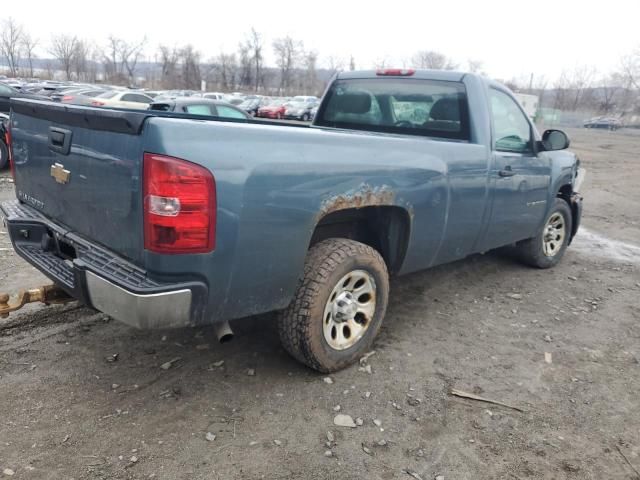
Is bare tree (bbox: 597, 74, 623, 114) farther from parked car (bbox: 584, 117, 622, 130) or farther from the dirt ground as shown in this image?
the dirt ground

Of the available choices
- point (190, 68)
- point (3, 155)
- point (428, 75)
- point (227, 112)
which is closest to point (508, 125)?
point (428, 75)

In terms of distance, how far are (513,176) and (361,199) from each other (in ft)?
6.55

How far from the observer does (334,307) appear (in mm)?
3297

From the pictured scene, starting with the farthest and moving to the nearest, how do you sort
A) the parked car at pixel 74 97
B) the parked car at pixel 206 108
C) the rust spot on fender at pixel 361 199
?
the parked car at pixel 74 97 < the parked car at pixel 206 108 < the rust spot on fender at pixel 361 199

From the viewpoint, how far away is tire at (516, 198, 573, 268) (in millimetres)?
5613

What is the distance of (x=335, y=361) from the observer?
332 centimetres

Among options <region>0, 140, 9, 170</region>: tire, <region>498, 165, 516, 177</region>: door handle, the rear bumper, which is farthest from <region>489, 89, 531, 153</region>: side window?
<region>0, 140, 9, 170</region>: tire

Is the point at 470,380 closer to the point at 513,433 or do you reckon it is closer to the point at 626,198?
the point at 513,433

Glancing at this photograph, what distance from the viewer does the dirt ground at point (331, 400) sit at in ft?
8.50

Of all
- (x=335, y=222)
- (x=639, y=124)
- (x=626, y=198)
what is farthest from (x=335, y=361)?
(x=639, y=124)

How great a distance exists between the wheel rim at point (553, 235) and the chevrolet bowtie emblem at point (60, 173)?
4.70m

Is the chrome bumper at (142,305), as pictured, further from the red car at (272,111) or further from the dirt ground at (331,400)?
the red car at (272,111)

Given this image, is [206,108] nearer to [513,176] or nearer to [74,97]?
[513,176]

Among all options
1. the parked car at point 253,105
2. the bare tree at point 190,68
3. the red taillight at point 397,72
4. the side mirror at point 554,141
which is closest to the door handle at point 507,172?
the side mirror at point 554,141
